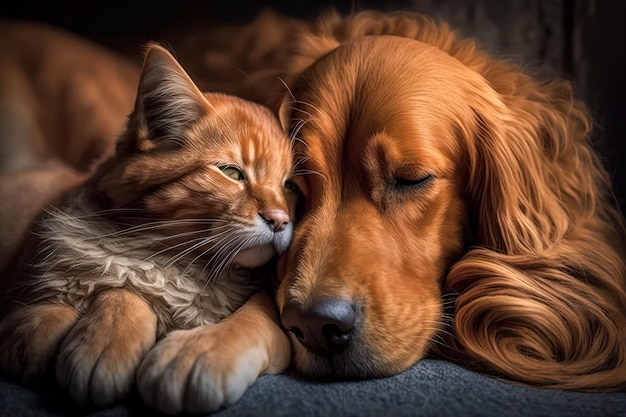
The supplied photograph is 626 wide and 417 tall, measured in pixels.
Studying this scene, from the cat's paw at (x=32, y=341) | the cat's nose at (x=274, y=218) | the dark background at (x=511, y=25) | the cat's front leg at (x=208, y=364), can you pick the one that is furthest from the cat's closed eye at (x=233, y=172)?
the dark background at (x=511, y=25)

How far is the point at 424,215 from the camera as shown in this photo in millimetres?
1343

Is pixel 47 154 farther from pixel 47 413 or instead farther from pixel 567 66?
pixel 567 66

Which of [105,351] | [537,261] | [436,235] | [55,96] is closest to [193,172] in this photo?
[105,351]

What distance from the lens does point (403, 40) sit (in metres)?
1.51

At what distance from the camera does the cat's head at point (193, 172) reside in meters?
1.30

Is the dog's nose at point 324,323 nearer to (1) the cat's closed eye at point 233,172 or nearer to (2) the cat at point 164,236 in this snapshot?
(2) the cat at point 164,236

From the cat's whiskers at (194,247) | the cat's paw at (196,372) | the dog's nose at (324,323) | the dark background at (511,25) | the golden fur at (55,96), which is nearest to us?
the cat's paw at (196,372)

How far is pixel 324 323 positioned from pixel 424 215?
34cm

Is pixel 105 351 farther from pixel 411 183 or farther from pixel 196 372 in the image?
pixel 411 183

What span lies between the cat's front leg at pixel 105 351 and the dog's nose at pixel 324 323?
0.84 feet

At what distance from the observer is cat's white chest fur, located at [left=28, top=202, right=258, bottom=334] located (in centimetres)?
126

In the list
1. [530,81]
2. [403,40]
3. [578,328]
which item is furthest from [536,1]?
[578,328]

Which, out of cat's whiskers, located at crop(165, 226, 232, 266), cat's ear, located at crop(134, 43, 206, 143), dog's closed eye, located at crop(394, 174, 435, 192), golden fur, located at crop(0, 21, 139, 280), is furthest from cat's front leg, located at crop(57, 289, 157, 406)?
golden fur, located at crop(0, 21, 139, 280)

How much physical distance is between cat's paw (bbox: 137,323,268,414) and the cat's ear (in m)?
0.45
